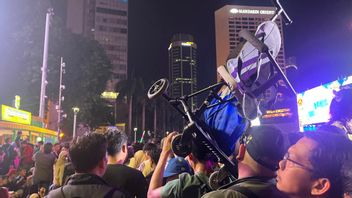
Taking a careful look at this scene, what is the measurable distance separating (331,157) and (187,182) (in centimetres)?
167

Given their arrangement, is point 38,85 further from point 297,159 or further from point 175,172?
point 297,159

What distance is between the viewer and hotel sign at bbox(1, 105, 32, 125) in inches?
728

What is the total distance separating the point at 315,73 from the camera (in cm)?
2450

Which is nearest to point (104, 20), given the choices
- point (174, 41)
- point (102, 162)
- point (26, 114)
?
point (174, 41)

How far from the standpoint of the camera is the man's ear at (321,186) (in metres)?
1.88

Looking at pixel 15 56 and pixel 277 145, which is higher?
pixel 15 56

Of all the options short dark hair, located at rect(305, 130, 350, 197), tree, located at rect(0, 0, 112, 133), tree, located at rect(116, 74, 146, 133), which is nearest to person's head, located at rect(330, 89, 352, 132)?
short dark hair, located at rect(305, 130, 350, 197)

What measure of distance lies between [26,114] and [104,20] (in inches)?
3715

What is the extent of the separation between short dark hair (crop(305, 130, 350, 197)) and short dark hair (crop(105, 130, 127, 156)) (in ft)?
8.94

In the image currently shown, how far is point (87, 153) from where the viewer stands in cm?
312

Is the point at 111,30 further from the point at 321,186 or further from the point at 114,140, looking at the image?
the point at 321,186

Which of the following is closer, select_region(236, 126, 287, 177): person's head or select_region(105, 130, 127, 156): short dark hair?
select_region(236, 126, 287, 177): person's head

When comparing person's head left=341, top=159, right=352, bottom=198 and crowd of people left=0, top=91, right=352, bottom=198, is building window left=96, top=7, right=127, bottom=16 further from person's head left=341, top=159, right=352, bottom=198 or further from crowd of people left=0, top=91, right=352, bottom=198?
person's head left=341, top=159, right=352, bottom=198

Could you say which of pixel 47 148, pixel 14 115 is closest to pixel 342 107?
pixel 47 148
